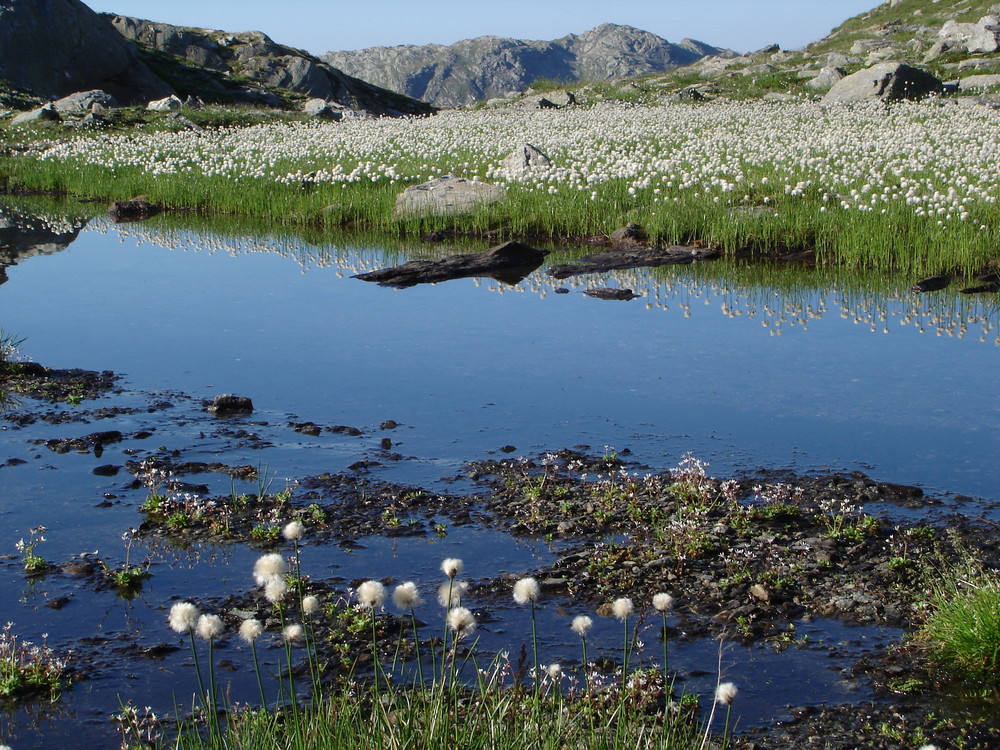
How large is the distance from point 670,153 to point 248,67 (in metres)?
49.9

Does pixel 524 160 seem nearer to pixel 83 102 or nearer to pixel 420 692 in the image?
pixel 420 692

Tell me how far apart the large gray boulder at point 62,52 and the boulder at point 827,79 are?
3296cm

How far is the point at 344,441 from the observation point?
8.76m

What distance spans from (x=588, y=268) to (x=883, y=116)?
60.1 feet

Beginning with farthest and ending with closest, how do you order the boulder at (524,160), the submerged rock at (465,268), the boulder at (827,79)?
1. the boulder at (827,79)
2. the boulder at (524,160)
3. the submerged rock at (465,268)

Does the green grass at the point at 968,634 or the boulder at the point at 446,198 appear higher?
the boulder at the point at 446,198

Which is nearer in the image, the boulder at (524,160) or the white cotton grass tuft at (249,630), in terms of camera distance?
the white cotton grass tuft at (249,630)

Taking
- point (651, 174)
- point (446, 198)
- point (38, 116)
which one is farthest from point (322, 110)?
point (651, 174)

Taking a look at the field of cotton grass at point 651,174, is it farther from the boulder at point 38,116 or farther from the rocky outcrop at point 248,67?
the rocky outcrop at point 248,67

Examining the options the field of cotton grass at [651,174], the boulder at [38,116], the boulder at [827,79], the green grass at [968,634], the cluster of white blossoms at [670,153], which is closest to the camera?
the green grass at [968,634]

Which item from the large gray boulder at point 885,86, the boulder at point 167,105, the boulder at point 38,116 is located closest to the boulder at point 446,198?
the large gray boulder at point 885,86

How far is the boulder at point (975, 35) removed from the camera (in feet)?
167

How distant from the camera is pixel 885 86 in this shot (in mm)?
37062

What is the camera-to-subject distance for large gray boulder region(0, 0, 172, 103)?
1993 inches
